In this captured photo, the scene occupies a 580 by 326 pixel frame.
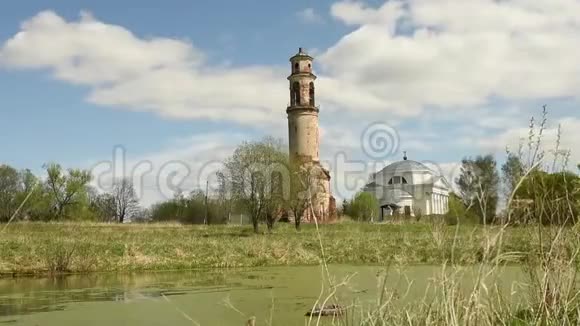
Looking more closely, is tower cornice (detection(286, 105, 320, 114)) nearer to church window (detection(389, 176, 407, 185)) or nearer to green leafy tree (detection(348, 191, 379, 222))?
green leafy tree (detection(348, 191, 379, 222))

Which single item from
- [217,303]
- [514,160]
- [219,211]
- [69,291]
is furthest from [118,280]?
[219,211]

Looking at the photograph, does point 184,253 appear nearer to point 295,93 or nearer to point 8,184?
point 295,93

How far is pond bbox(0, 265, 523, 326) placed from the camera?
348 inches

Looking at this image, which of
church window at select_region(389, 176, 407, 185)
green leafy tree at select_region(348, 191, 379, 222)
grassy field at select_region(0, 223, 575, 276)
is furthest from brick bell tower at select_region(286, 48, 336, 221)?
church window at select_region(389, 176, 407, 185)

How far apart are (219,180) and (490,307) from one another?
1397 inches

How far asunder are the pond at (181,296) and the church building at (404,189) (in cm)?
4660

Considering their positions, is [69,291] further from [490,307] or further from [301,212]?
[301,212]

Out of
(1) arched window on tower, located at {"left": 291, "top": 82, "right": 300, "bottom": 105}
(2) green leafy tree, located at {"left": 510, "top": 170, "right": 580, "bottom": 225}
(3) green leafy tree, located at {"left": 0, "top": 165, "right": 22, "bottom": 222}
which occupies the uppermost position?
(1) arched window on tower, located at {"left": 291, "top": 82, "right": 300, "bottom": 105}

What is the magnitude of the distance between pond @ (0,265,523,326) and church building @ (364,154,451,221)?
46.6 m

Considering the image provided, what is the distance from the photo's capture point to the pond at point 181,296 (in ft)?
29.0

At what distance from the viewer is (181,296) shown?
11.9m

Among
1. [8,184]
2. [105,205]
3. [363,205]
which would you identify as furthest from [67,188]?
[363,205]

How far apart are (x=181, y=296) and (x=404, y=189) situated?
57516 millimetres

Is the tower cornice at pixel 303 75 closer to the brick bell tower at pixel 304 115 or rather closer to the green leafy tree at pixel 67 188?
the brick bell tower at pixel 304 115
